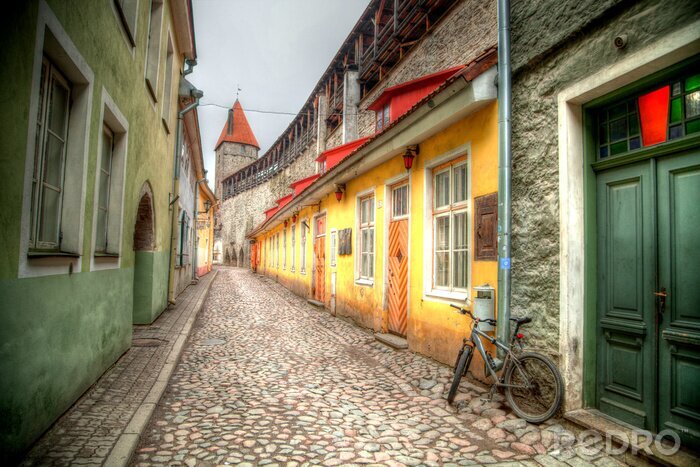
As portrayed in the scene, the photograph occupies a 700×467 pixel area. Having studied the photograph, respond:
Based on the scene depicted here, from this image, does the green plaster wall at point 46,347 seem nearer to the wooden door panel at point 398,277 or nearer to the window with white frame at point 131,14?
the window with white frame at point 131,14

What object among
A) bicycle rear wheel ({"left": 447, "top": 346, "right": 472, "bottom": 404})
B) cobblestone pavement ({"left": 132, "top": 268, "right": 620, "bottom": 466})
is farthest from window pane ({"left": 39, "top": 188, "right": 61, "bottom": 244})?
bicycle rear wheel ({"left": 447, "top": 346, "right": 472, "bottom": 404})

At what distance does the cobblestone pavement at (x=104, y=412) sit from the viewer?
2.99 meters

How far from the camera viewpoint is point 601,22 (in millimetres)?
3504

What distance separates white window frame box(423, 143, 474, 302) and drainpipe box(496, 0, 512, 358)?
0.78m

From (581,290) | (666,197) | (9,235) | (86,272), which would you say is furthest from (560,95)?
(86,272)

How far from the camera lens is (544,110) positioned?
13.5 ft

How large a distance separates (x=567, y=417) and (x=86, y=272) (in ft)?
15.2

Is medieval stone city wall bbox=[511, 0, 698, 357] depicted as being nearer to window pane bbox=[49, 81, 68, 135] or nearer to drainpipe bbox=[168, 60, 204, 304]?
window pane bbox=[49, 81, 68, 135]

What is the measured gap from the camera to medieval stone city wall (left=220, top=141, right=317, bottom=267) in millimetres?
32125

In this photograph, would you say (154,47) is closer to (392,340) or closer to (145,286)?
(145,286)

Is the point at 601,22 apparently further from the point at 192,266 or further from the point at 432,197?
the point at 192,266

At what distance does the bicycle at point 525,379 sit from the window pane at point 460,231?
5.06 feet

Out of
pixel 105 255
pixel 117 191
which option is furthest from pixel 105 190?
pixel 105 255

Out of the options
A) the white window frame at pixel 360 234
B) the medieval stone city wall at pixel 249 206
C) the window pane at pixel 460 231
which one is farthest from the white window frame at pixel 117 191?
the medieval stone city wall at pixel 249 206
